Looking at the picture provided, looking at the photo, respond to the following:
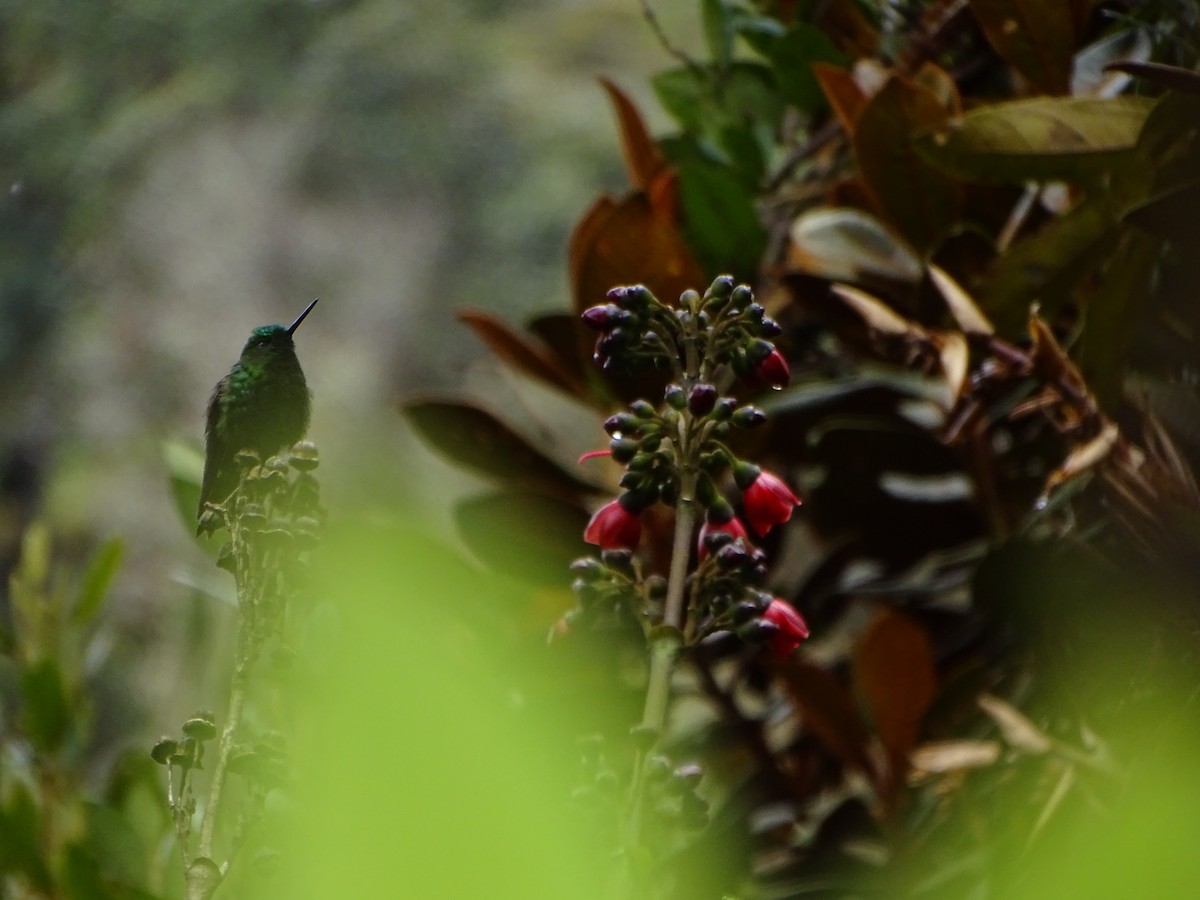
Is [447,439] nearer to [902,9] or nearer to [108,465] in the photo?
[902,9]

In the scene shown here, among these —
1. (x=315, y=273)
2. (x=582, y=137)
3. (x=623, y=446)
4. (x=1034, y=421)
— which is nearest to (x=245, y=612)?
(x=623, y=446)

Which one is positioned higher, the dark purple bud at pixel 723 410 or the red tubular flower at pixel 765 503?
the dark purple bud at pixel 723 410

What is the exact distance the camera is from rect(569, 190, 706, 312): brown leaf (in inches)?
41.9

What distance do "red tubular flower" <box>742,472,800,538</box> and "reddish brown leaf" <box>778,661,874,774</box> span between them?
46cm

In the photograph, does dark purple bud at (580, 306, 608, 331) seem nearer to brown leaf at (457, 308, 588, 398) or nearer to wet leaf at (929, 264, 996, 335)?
wet leaf at (929, 264, 996, 335)

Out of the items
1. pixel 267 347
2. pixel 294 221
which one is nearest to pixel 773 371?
pixel 267 347

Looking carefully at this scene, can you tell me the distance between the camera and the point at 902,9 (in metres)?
1.24

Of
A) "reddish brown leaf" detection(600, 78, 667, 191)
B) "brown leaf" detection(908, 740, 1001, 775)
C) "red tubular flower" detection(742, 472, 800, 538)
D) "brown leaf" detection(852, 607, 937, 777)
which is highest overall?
"reddish brown leaf" detection(600, 78, 667, 191)

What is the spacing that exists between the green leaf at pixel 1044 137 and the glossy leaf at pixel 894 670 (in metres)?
0.33

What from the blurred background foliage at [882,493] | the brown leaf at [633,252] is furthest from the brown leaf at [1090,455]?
the brown leaf at [633,252]

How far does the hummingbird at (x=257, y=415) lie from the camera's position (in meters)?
0.54

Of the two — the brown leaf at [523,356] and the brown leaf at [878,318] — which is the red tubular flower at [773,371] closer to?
the brown leaf at [878,318]

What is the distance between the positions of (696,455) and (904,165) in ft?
1.92

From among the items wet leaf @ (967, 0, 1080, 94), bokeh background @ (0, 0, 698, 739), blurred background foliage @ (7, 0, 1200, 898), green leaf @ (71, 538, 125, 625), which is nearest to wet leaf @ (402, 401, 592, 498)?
blurred background foliage @ (7, 0, 1200, 898)
